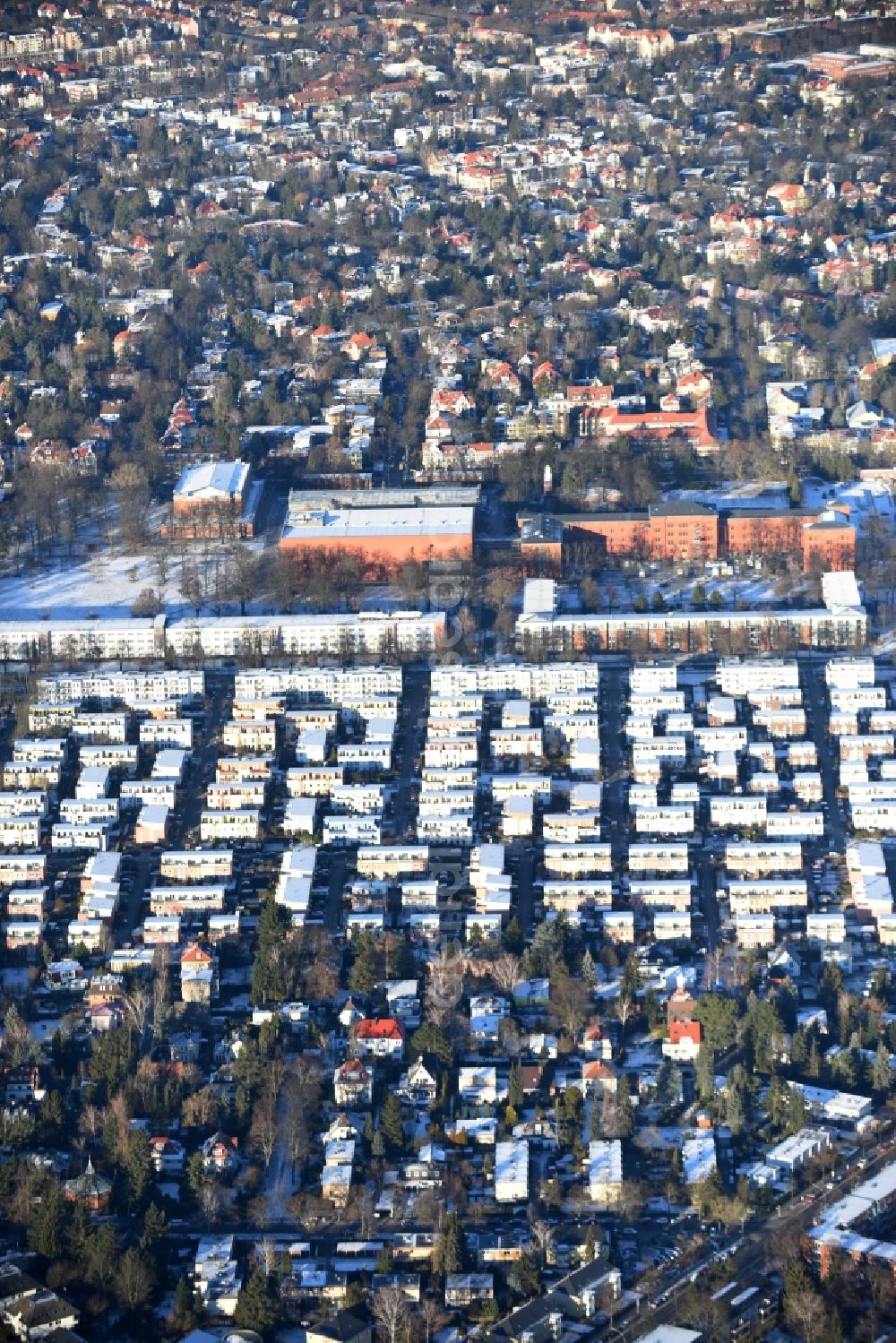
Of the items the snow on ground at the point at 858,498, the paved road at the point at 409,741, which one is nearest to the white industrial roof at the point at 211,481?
the paved road at the point at 409,741

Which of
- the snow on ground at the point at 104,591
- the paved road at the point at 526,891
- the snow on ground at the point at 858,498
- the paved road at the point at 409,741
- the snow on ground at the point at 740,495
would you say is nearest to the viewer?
the paved road at the point at 526,891

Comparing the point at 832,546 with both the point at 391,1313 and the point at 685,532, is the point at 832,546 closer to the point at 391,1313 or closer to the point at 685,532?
the point at 685,532

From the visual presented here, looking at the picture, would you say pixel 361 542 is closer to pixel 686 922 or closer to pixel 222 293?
pixel 686 922

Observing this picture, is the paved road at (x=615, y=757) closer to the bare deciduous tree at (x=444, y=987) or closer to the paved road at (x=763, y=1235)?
the bare deciduous tree at (x=444, y=987)

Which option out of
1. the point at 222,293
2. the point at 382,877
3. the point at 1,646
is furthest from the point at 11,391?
the point at 382,877

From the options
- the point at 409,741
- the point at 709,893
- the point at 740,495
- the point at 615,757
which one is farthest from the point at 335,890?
the point at 740,495

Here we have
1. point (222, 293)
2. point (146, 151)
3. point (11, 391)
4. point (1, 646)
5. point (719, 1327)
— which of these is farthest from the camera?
point (146, 151)

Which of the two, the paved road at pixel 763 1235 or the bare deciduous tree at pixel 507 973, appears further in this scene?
the bare deciduous tree at pixel 507 973

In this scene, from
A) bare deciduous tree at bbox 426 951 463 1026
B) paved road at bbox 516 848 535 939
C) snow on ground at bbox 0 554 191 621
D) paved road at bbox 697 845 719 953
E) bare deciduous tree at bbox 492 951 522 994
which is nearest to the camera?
bare deciduous tree at bbox 426 951 463 1026

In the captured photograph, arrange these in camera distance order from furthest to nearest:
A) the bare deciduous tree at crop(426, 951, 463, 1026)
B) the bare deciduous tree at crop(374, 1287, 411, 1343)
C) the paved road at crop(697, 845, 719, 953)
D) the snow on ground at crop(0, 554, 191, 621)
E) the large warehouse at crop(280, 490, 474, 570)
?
the large warehouse at crop(280, 490, 474, 570), the snow on ground at crop(0, 554, 191, 621), the paved road at crop(697, 845, 719, 953), the bare deciduous tree at crop(426, 951, 463, 1026), the bare deciduous tree at crop(374, 1287, 411, 1343)

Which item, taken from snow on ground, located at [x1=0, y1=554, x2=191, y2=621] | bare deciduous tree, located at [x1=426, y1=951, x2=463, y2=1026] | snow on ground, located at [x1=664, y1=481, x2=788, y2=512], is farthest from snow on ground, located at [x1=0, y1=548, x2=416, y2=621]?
bare deciduous tree, located at [x1=426, y1=951, x2=463, y2=1026]

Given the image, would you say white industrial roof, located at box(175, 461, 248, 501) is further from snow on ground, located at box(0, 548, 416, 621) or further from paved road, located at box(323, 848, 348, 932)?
paved road, located at box(323, 848, 348, 932)
